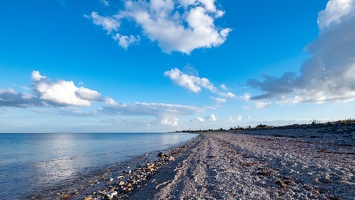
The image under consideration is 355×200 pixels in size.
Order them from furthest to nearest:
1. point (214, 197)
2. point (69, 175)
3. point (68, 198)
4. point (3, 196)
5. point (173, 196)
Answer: point (69, 175) → point (3, 196) → point (68, 198) → point (173, 196) → point (214, 197)

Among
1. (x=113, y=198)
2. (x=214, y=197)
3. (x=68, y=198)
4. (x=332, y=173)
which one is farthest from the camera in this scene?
(x=68, y=198)

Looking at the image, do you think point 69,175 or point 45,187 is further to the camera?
point 69,175

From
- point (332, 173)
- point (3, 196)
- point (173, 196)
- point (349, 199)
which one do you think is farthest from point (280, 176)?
point (3, 196)

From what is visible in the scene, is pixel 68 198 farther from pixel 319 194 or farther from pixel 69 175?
pixel 319 194

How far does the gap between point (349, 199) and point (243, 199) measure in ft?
9.91

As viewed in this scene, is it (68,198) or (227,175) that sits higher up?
(227,175)

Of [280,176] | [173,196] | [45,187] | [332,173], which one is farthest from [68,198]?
[332,173]

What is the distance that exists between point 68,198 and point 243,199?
30.9ft

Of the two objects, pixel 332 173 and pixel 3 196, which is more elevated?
pixel 332 173

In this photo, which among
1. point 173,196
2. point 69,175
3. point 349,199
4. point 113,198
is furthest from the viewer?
point 69,175

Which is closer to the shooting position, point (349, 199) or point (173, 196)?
point (349, 199)

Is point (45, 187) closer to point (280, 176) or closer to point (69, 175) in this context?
point (69, 175)

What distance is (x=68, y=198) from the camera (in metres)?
12.6

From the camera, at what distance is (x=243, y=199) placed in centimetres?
785
